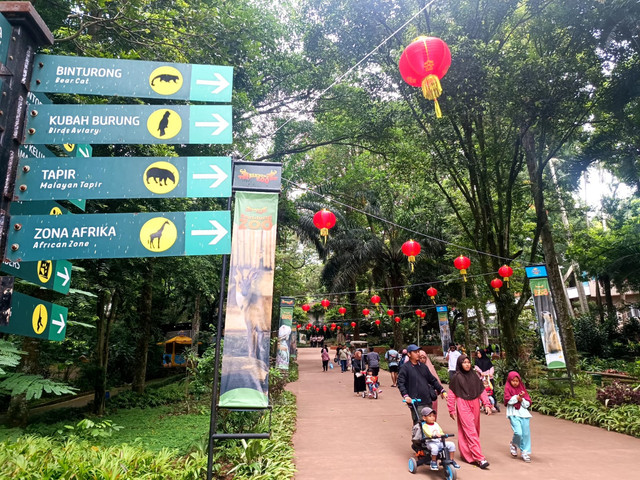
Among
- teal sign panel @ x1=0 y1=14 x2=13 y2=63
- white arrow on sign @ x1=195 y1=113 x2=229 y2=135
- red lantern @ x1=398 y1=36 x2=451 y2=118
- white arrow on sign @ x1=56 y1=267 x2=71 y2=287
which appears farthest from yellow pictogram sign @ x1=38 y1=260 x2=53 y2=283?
red lantern @ x1=398 y1=36 x2=451 y2=118

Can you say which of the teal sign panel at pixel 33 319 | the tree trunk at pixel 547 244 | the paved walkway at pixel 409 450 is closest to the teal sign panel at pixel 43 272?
the teal sign panel at pixel 33 319

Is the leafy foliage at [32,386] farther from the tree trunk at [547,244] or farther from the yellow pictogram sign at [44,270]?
the tree trunk at [547,244]

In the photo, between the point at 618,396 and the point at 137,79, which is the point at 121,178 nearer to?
the point at 137,79

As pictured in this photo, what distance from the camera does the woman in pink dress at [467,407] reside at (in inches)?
211

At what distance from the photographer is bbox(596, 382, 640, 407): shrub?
815 cm

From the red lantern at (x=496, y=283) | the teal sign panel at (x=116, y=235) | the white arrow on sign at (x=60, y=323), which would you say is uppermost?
the red lantern at (x=496, y=283)

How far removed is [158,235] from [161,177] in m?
0.42

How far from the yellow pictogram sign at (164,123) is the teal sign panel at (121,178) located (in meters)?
0.19

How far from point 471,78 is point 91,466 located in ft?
32.4

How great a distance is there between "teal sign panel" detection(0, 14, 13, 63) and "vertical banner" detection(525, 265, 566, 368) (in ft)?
34.5

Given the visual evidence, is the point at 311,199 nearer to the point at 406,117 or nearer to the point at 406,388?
the point at 406,117

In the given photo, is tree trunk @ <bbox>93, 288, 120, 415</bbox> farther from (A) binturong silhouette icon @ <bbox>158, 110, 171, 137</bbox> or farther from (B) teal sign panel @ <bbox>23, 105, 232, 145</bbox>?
(A) binturong silhouette icon @ <bbox>158, 110, 171, 137</bbox>

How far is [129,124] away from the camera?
9.23 ft

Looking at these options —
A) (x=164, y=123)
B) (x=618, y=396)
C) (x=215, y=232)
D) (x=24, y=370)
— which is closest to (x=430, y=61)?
(x=164, y=123)
